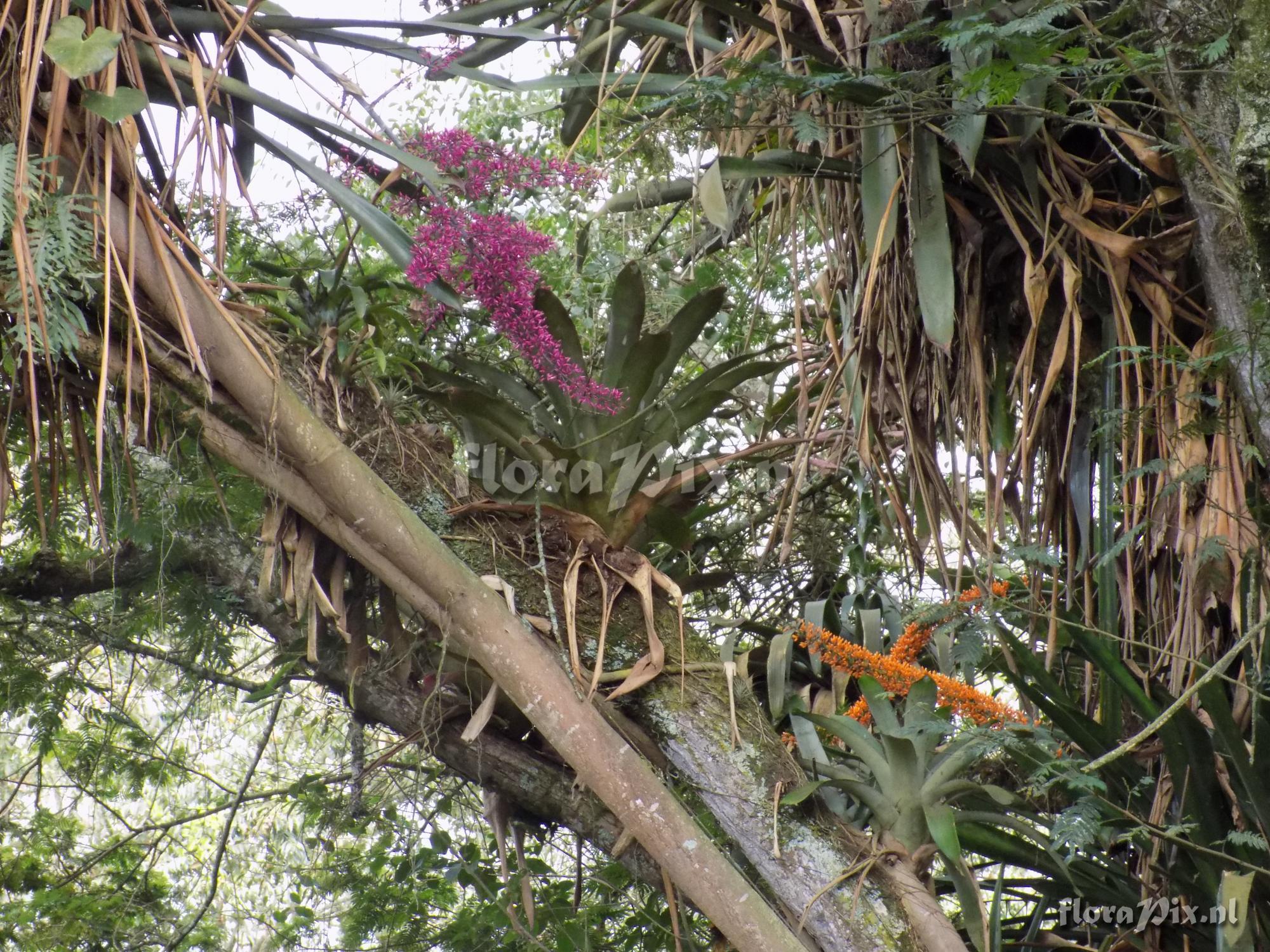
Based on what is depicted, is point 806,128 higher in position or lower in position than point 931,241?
higher

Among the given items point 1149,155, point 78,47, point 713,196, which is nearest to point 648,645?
point 713,196

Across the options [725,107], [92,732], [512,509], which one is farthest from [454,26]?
[92,732]

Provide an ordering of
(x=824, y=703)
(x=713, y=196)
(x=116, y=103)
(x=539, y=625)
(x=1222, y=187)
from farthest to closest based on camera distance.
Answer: (x=824, y=703) → (x=539, y=625) → (x=713, y=196) → (x=116, y=103) → (x=1222, y=187)

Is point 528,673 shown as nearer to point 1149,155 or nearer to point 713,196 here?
point 713,196

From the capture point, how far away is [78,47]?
1456mm

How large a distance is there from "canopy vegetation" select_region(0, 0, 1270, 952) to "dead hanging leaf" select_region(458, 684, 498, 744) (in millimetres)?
10

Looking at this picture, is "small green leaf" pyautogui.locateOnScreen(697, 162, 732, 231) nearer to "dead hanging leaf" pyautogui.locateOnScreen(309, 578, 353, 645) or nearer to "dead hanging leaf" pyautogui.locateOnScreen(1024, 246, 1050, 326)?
"dead hanging leaf" pyautogui.locateOnScreen(1024, 246, 1050, 326)

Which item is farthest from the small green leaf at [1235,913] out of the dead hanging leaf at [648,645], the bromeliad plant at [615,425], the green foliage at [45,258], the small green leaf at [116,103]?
the small green leaf at [116,103]

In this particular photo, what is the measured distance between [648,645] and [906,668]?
0.46m

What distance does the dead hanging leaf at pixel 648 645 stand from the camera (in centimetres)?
184

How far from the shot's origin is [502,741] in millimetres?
2139

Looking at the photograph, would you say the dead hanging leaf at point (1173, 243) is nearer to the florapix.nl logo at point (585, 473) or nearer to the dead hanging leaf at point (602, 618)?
the florapix.nl logo at point (585, 473)

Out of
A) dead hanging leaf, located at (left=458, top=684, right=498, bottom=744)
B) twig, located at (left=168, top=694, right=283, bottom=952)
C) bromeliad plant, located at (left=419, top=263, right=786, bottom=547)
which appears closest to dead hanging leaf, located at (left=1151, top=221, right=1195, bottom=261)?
bromeliad plant, located at (left=419, top=263, right=786, bottom=547)

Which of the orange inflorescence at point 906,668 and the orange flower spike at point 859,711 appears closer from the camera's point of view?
the orange inflorescence at point 906,668
